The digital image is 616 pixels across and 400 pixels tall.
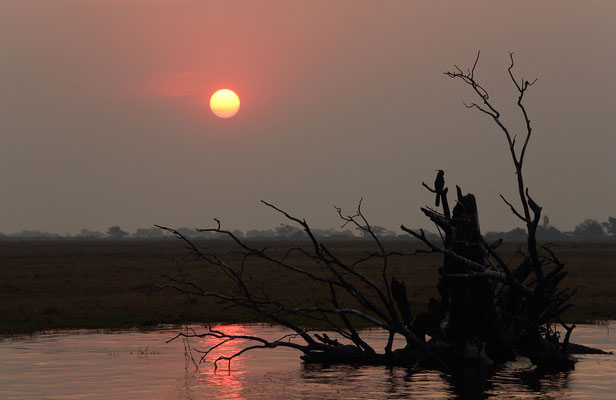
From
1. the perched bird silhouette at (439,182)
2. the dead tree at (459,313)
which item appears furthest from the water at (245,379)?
the perched bird silhouette at (439,182)

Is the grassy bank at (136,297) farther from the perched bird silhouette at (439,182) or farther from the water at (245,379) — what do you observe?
the perched bird silhouette at (439,182)

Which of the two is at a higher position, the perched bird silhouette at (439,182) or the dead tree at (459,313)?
the perched bird silhouette at (439,182)

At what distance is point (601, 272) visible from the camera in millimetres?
66000

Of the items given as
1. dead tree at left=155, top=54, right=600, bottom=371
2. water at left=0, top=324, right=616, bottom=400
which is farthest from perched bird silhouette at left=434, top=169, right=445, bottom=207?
water at left=0, top=324, right=616, bottom=400

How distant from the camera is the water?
61.5 ft

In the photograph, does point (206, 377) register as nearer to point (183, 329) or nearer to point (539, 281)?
point (539, 281)

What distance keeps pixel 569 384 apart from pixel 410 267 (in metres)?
54.3

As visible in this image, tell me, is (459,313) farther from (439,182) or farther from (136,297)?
(136,297)

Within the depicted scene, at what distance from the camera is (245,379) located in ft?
68.3

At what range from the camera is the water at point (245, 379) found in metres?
18.8

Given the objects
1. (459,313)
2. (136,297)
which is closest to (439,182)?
(459,313)

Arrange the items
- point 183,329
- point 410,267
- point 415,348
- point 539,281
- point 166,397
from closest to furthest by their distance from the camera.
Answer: point 166,397, point 539,281, point 415,348, point 183,329, point 410,267

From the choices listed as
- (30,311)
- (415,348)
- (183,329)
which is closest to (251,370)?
(415,348)

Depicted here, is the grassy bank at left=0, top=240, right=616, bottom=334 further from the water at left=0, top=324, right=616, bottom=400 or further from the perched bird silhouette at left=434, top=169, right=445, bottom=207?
the perched bird silhouette at left=434, top=169, right=445, bottom=207
